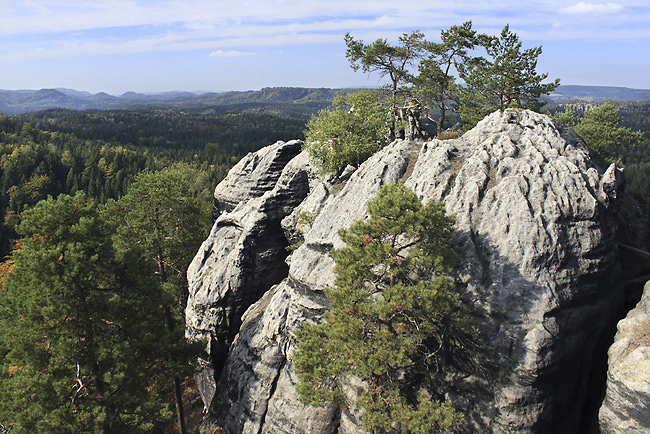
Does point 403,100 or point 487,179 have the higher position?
point 403,100

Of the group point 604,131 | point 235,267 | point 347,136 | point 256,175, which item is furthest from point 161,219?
point 604,131

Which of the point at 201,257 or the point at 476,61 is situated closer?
the point at 201,257

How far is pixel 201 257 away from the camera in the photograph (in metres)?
30.1

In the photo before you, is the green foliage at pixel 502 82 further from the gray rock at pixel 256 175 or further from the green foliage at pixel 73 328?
the green foliage at pixel 73 328

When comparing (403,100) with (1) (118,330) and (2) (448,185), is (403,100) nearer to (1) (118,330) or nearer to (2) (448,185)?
(2) (448,185)

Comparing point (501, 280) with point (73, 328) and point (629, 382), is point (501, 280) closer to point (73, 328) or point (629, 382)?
point (629, 382)

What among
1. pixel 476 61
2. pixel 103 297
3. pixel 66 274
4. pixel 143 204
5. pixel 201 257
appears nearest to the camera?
pixel 66 274

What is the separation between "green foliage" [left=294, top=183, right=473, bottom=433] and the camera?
14.2 meters

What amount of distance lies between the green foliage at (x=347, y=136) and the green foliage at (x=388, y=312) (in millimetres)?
11337

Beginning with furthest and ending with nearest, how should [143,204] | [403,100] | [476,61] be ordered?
1. [403,100]
2. [476,61]
3. [143,204]

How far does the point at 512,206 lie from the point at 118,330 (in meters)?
19.2

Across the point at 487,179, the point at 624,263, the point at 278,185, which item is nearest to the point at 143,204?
the point at 278,185

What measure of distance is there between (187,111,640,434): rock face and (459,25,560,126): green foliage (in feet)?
30.5

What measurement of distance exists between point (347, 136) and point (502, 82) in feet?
49.9
